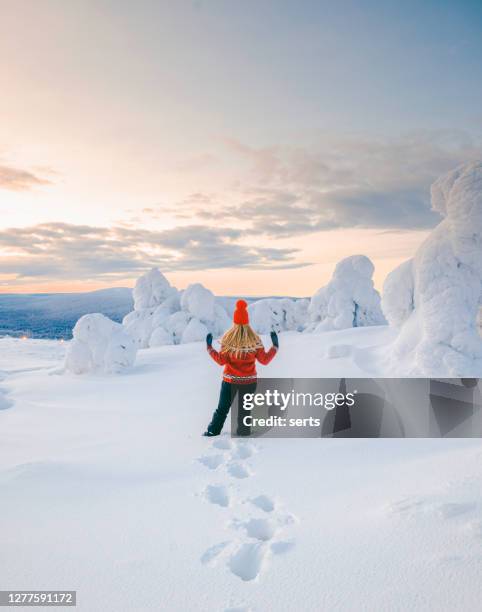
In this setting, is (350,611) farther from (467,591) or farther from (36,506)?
(36,506)

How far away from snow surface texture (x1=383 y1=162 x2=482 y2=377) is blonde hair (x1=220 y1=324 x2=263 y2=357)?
13.5 feet

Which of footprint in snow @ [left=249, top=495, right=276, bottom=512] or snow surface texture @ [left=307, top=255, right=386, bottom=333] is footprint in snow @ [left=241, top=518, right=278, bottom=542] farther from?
snow surface texture @ [left=307, top=255, right=386, bottom=333]

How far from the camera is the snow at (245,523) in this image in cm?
179

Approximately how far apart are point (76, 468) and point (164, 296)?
28995mm

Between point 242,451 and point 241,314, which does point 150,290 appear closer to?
point 241,314

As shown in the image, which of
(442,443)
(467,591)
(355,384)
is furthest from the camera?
(355,384)

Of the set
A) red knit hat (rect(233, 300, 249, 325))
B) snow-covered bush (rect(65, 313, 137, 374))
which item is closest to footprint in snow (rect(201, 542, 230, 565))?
red knit hat (rect(233, 300, 249, 325))

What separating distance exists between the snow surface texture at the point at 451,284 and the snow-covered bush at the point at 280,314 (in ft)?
76.4

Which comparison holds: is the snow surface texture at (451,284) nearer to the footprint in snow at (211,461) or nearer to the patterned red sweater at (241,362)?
the patterned red sweater at (241,362)

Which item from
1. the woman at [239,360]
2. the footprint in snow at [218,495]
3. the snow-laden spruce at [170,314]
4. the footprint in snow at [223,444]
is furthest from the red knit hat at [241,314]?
the snow-laden spruce at [170,314]

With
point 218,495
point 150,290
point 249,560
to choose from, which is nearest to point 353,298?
Result: point 150,290

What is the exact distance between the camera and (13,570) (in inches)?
80.9

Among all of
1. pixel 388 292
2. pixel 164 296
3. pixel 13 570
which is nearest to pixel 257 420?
pixel 13 570

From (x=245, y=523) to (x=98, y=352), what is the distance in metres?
11.7
